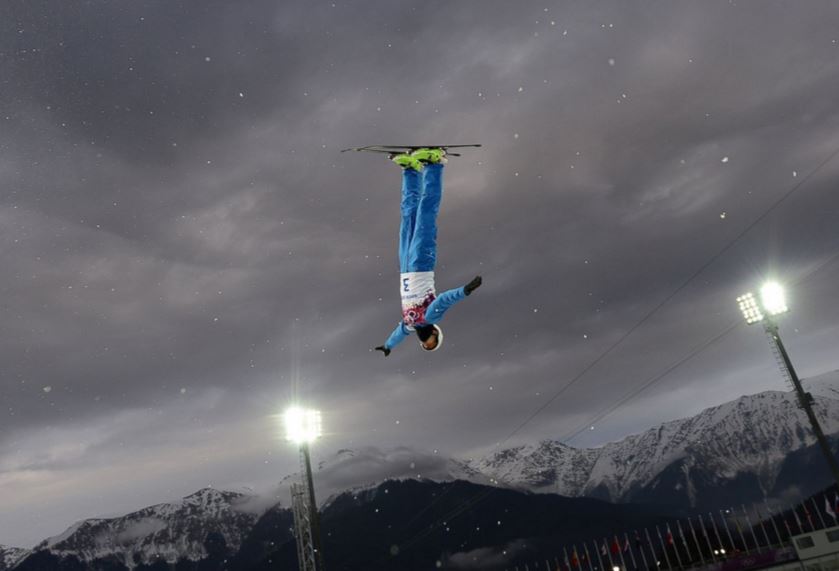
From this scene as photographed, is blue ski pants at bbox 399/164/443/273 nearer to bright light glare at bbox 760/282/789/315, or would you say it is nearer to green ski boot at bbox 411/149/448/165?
green ski boot at bbox 411/149/448/165

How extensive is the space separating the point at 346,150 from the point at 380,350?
4.50 metres

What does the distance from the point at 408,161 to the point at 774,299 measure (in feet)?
89.0

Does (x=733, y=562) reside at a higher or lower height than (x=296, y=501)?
lower

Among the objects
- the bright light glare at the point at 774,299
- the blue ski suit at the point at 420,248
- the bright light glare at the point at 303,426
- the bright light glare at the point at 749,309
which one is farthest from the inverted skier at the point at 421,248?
the bright light glare at the point at 749,309

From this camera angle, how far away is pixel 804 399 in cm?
2419

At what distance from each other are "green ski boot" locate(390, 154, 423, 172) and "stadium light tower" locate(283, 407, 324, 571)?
39.4ft

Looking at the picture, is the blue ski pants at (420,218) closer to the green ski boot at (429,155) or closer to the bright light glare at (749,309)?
the green ski boot at (429,155)

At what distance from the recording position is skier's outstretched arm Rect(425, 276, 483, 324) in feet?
25.9

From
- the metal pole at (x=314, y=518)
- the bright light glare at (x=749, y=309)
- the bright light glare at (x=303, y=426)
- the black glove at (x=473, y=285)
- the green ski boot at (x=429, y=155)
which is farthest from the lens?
the bright light glare at (x=749, y=309)

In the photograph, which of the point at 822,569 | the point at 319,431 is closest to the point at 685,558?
the point at 822,569

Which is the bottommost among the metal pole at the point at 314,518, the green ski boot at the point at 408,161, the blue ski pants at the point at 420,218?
the metal pole at the point at 314,518

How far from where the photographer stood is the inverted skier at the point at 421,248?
29.7 ft

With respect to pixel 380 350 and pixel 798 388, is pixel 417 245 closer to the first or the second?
pixel 380 350

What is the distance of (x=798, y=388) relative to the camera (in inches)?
975
